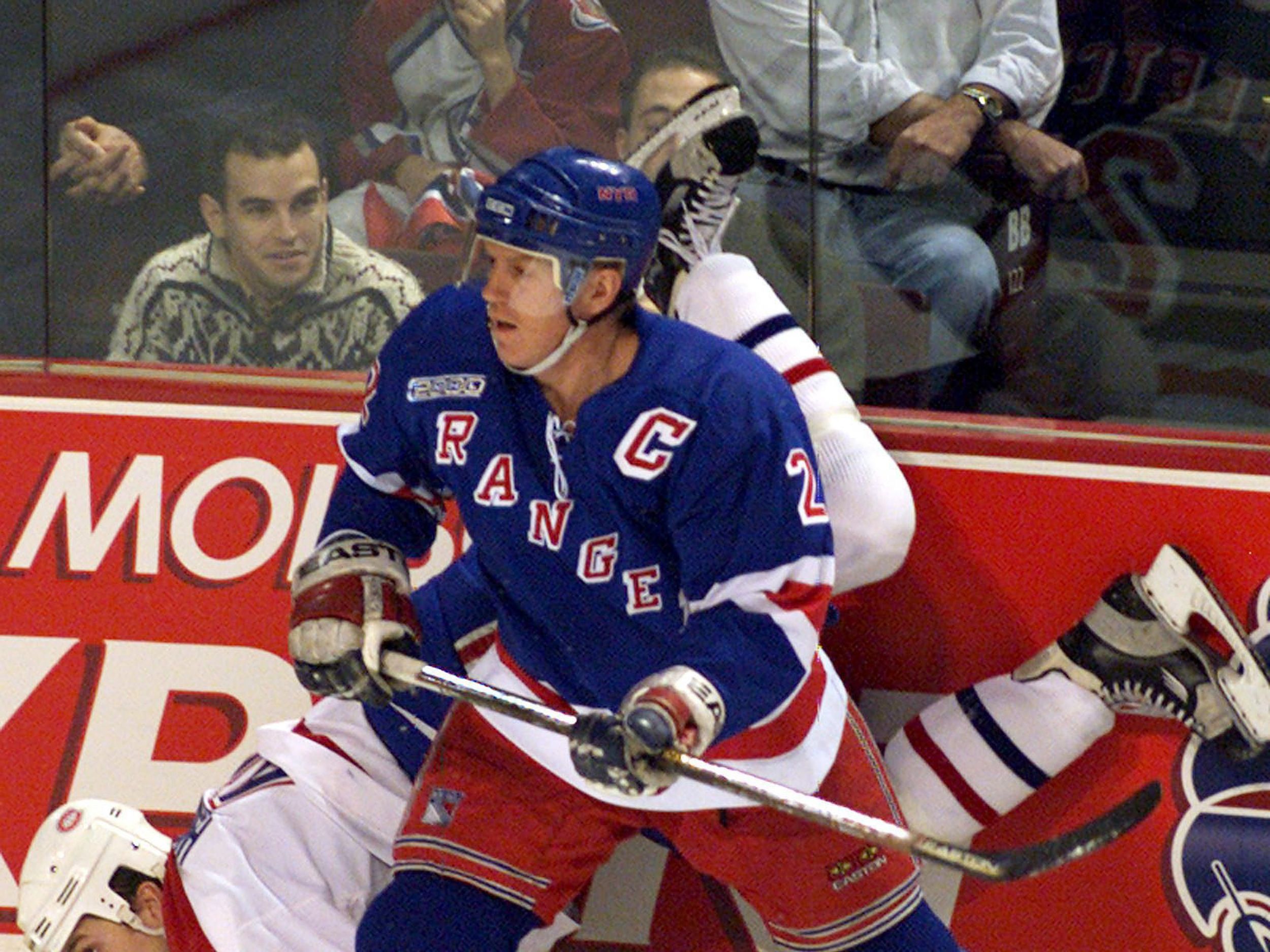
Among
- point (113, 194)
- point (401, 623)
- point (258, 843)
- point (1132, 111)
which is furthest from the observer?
point (113, 194)

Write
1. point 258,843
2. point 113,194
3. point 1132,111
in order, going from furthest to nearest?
point 113,194
point 1132,111
point 258,843

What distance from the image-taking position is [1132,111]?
2578mm

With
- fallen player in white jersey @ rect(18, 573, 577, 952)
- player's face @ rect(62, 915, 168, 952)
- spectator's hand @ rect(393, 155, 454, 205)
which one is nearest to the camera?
fallen player in white jersey @ rect(18, 573, 577, 952)

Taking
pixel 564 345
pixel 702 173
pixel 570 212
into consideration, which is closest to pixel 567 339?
pixel 564 345

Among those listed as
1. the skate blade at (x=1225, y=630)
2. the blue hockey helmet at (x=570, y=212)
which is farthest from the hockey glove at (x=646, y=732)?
the skate blade at (x=1225, y=630)

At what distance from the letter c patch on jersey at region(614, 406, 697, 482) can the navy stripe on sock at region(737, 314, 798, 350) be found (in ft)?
1.26

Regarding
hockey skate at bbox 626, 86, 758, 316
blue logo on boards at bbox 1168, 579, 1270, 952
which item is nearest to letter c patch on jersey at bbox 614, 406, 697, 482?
hockey skate at bbox 626, 86, 758, 316

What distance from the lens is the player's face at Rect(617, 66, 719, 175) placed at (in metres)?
2.66

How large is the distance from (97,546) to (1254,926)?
1616 millimetres

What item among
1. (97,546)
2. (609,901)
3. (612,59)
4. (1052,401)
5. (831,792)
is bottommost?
(609,901)

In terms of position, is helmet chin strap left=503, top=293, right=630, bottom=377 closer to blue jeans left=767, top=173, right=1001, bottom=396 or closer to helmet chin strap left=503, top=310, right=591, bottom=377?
helmet chin strap left=503, top=310, right=591, bottom=377

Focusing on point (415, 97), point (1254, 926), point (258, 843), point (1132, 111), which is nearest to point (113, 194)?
point (415, 97)

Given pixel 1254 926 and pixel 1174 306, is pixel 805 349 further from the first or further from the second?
pixel 1254 926

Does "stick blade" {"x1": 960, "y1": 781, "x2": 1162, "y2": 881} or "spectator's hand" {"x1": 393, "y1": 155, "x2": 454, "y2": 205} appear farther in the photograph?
"spectator's hand" {"x1": 393, "y1": 155, "x2": 454, "y2": 205}
